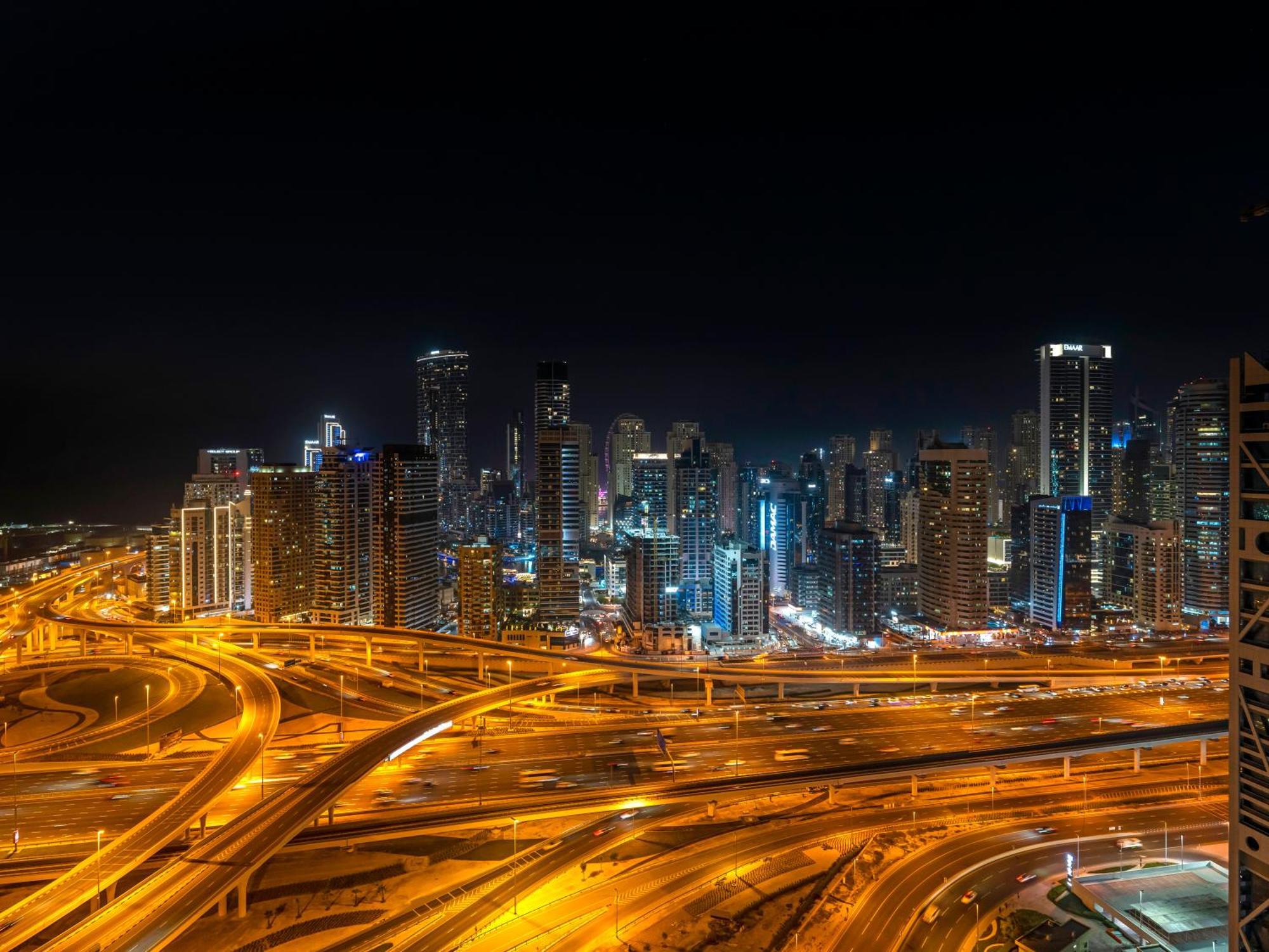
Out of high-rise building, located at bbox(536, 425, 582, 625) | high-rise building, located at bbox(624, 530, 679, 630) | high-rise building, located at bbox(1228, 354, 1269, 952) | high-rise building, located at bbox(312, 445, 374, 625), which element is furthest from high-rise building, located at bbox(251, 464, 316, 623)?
high-rise building, located at bbox(1228, 354, 1269, 952)

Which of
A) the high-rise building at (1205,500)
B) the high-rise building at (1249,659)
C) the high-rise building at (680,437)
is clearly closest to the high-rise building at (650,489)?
the high-rise building at (680,437)

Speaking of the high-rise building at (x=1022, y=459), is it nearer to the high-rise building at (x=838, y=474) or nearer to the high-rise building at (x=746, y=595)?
the high-rise building at (x=838, y=474)

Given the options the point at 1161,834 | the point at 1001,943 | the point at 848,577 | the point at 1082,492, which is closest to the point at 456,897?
the point at 1001,943

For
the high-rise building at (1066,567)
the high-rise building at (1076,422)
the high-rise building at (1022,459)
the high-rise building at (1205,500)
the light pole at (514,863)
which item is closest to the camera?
the light pole at (514,863)

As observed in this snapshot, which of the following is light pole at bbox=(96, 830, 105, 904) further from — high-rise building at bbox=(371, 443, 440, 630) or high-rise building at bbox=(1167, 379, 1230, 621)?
high-rise building at bbox=(1167, 379, 1230, 621)

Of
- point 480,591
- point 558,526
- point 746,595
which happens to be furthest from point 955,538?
point 480,591

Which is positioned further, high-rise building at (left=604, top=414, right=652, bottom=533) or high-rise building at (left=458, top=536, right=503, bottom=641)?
high-rise building at (left=604, top=414, right=652, bottom=533)
